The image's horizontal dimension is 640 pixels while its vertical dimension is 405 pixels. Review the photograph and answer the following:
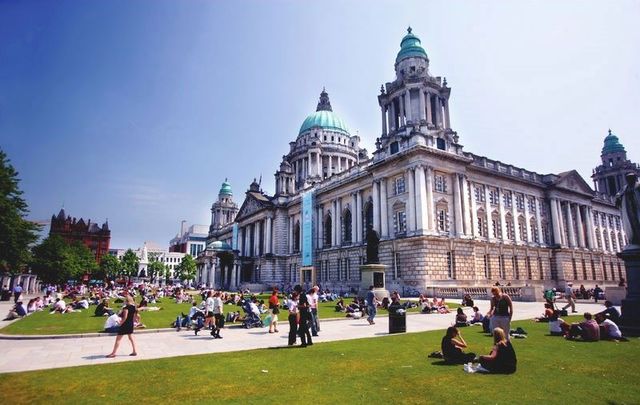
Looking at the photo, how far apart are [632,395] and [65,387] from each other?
11148 millimetres

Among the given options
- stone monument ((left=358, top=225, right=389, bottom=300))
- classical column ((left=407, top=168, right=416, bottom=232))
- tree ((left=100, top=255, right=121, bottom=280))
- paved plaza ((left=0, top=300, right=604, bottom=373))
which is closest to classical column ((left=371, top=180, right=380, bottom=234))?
classical column ((left=407, top=168, right=416, bottom=232))

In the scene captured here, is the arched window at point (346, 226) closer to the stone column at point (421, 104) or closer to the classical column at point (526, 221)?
the stone column at point (421, 104)

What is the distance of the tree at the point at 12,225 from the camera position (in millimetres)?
35906

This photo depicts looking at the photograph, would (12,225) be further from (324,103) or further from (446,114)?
(324,103)

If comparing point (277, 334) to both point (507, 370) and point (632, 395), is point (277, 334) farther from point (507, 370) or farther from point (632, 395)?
point (632, 395)

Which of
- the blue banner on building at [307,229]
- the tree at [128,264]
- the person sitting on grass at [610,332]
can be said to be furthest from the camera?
the tree at [128,264]

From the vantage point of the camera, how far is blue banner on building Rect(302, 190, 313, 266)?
199 feet

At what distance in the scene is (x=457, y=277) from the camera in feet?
137

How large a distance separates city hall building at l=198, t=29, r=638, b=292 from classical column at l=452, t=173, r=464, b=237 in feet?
0.39

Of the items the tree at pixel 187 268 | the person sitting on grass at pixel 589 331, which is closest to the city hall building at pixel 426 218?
the person sitting on grass at pixel 589 331

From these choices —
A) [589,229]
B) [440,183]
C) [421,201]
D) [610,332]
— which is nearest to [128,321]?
[610,332]

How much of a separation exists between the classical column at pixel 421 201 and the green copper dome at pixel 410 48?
17.9m

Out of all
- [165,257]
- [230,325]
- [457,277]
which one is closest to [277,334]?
[230,325]

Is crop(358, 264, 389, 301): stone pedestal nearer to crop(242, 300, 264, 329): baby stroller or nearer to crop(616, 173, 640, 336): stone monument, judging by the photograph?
crop(242, 300, 264, 329): baby stroller
